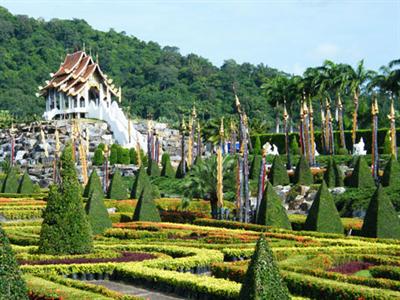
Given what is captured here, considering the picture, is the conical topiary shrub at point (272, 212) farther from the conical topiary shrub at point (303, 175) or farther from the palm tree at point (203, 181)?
the conical topiary shrub at point (303, 175)

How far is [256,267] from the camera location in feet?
32.7

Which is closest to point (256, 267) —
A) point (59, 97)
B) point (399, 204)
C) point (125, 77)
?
point (399, 204)

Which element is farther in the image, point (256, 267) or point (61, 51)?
point (61, 51)

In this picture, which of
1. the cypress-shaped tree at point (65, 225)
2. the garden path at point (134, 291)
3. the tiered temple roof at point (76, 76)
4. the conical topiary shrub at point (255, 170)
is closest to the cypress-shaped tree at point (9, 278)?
the garden path at point (134, 291)

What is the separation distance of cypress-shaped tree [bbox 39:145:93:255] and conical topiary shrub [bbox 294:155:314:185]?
924 inches

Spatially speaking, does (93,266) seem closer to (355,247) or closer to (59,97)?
(355,247)

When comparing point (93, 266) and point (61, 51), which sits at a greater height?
point (61, 51)

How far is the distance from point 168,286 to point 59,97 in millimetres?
75627

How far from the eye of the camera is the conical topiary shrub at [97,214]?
28219 millimetres

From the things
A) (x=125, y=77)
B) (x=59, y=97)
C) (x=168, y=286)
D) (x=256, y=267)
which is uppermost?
(x=125, y=77)

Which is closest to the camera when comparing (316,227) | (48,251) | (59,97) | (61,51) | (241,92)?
(48,251)

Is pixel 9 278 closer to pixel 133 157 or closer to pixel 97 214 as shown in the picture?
pixel 97 214

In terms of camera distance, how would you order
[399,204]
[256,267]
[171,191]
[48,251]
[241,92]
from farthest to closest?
[241,92]
[171,191]
[399,204]
[48,251]
[256,267]

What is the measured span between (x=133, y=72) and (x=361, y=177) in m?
104
